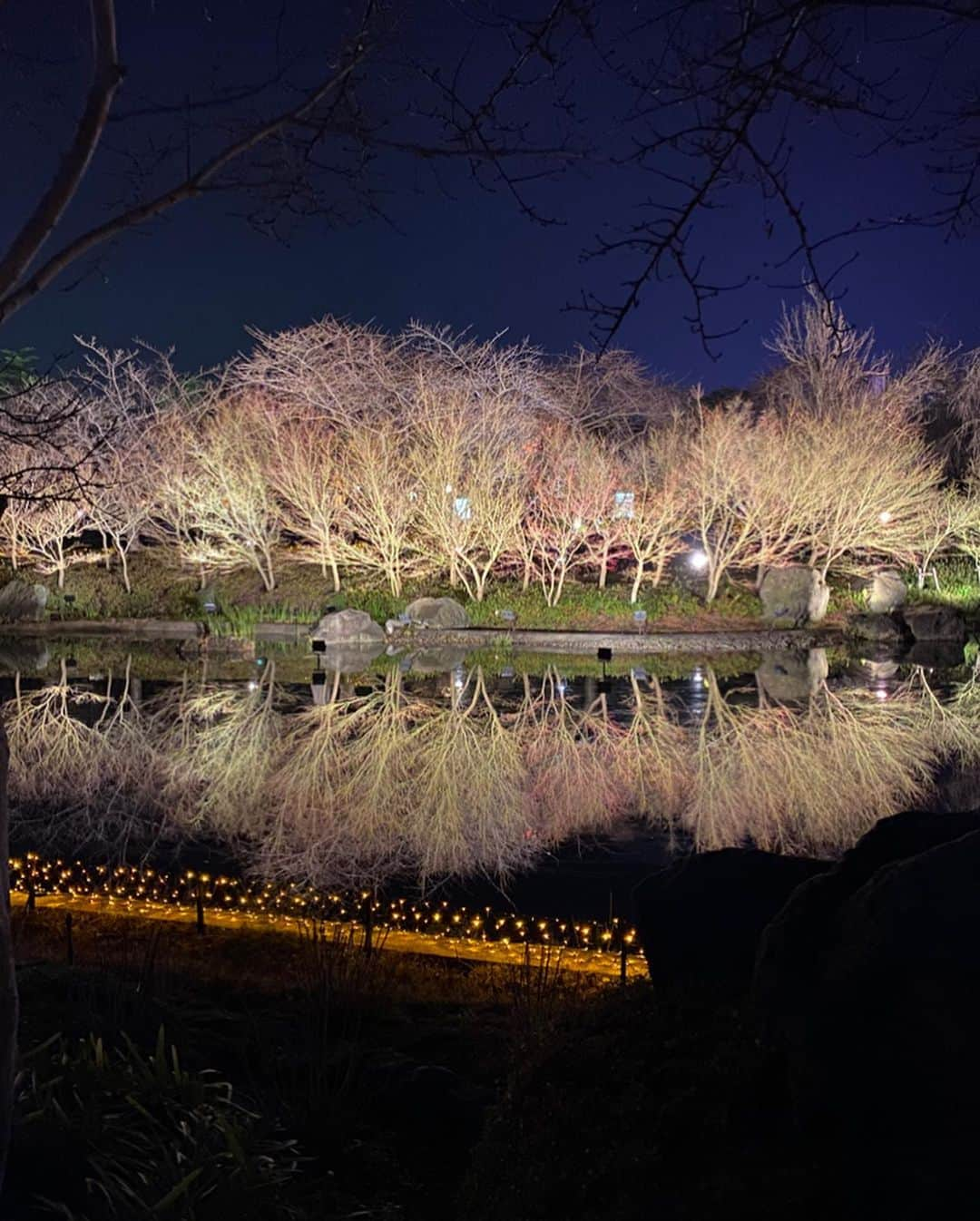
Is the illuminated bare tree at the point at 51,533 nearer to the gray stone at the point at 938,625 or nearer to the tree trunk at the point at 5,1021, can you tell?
the gray stone at the point at 938,625

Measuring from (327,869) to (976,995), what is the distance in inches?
302

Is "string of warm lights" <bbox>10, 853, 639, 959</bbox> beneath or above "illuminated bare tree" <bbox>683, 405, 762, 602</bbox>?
beneath

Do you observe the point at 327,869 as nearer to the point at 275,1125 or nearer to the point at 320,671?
the point at 275,1125

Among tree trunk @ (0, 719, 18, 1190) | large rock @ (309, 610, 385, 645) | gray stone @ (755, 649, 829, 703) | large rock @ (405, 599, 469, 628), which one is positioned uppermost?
large rock @ (405, 599, 469, 628)

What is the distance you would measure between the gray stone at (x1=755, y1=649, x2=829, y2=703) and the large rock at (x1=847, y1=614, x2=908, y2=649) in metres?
2.65

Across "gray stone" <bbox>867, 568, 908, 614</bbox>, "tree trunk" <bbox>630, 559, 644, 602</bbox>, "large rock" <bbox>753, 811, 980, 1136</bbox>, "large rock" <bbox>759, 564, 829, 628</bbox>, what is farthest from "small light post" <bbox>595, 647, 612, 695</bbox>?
"large rock" <bbox>753, 811, 980, 1136</bbox>

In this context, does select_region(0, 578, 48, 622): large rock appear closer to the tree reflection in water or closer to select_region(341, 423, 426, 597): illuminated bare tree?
select_region(341, 423, 426, 597): illuminated bare tree

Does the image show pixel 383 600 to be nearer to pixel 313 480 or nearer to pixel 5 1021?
pixel 313 480

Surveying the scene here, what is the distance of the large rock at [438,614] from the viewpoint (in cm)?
3123

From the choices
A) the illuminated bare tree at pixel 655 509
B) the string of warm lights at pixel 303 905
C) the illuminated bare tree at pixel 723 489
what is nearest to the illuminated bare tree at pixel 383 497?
the illuminated bare tree at pixel 655 509

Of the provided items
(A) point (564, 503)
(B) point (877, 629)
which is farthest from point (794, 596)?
(A) point (564, 503)

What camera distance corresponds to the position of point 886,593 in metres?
33.8

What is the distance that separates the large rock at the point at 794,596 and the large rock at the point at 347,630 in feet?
40.5

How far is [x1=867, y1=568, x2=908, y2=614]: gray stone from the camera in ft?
110
